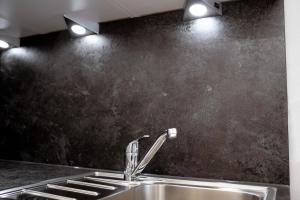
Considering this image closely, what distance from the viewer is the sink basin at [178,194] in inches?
42.8

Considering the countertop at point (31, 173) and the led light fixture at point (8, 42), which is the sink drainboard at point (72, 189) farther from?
the led light fixture at point (8, 42)

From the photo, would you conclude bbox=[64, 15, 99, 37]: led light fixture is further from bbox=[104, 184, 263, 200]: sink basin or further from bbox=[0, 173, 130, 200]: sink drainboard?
bbox=[104, 184, 263, 200]: sink basin

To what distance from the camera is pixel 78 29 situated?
1.60 metres

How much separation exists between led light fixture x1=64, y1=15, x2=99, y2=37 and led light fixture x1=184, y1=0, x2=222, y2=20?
0.54m

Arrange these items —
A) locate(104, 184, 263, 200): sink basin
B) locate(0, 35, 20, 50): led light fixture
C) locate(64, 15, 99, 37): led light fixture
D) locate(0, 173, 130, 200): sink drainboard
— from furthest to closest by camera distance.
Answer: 1. locate(0, 35, 20, 50): led light fixture
2. locate(64, 15, 99, 37): led light fixture
3. locate(104, 184, 263, 200): sink basin
4. locate(0, 173, 130, 200): sink drainboard

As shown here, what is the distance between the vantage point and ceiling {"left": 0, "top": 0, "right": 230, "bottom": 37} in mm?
1368

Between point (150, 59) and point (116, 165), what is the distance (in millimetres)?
587

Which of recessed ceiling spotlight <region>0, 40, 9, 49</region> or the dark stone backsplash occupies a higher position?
recessed ceiling spotlight <region>0, 40, 9, 49</region>

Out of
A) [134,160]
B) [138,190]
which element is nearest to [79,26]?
[134,160]

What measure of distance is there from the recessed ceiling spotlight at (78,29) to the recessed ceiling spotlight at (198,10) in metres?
0.63

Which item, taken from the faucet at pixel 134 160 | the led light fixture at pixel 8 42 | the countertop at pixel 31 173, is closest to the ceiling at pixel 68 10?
the led light fixture at pixel 8 42

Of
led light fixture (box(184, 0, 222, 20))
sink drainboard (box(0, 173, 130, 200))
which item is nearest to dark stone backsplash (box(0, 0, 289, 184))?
led light fixture (box(184, 0, 222, 20))

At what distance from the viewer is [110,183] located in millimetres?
1229

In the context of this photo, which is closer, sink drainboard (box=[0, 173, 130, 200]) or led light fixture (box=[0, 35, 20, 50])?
sink drainboard (box=[0, 173, 130, 200])
